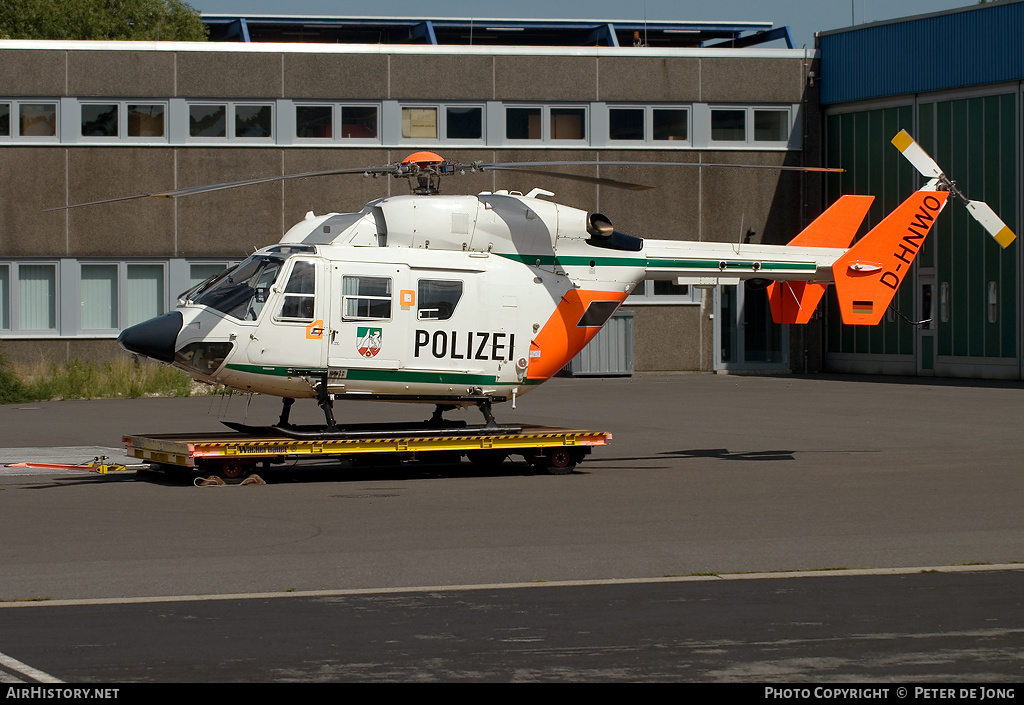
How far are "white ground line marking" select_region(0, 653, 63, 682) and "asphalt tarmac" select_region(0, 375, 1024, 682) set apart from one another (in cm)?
12

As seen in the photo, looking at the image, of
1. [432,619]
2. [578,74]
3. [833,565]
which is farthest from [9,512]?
[578,74]

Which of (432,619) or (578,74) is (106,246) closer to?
(578,74)

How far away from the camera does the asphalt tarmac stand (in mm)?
8586

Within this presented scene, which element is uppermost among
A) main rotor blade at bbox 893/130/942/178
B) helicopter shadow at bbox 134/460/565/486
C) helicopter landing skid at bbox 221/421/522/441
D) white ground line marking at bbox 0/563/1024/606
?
main rotor blade at bbox 893/130/942/178

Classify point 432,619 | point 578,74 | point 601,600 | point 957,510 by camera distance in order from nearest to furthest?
point 432,619 → point 601,600 → point 957,510 → point 578,74

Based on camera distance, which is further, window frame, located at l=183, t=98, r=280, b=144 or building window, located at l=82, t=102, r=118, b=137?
window frame, located at l=183, t=98, r=280, b=144

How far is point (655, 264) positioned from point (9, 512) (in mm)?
8748

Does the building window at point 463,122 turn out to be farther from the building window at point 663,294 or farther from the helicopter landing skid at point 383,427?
the helicopter landing skid at point 383,427

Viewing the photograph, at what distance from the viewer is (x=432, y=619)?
7.81 m

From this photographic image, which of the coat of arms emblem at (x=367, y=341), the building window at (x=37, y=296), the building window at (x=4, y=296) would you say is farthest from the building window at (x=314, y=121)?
the coat of arms emblem at (x=367, y=341)

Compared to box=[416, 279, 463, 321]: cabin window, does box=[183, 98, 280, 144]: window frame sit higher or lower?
higher

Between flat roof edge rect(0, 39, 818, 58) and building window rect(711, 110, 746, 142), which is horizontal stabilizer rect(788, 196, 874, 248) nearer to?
building window rect(711, 110, 746, 142)

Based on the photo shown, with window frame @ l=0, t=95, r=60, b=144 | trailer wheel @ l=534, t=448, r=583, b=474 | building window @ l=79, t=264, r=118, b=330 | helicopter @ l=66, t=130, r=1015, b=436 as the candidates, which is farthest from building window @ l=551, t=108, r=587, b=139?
trailer wheel @ l=534, t=448, r=583, b=474

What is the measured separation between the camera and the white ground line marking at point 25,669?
6.41 m
